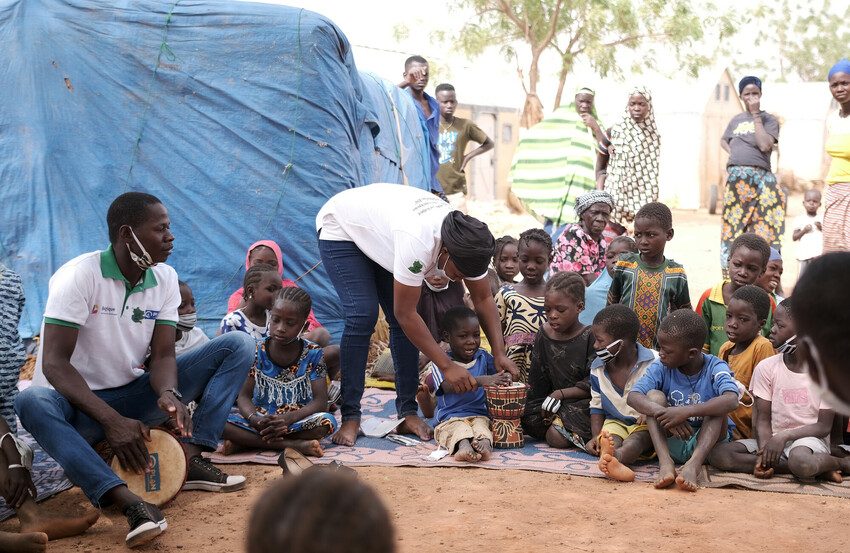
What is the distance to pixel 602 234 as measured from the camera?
709 cm

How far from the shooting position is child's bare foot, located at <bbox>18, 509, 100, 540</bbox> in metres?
3.63

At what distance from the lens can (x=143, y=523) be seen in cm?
354

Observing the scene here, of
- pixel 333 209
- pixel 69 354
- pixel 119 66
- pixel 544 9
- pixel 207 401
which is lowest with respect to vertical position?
pixel 207 401

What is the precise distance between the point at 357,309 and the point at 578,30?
51.6 ft

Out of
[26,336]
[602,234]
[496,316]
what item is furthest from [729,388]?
[26,336]

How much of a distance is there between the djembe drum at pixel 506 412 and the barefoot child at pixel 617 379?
1.24 ft

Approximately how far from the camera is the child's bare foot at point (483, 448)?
4.81 meters

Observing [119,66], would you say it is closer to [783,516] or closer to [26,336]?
[26,336]

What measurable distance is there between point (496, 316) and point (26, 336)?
12.8ft

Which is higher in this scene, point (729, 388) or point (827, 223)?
point (827, 223)

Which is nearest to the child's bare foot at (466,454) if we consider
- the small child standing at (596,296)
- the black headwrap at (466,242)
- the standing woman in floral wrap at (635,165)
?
the black headwrap at (466,242)

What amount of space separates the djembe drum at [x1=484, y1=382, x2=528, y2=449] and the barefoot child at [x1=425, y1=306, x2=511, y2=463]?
0.05 m

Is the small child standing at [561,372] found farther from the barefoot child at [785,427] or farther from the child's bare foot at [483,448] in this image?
the barefoot child at [785,427]

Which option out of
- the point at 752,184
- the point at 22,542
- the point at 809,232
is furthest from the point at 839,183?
the point at 22,542
